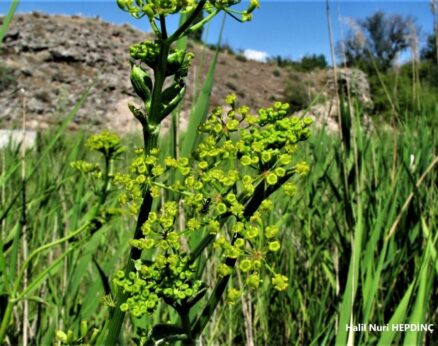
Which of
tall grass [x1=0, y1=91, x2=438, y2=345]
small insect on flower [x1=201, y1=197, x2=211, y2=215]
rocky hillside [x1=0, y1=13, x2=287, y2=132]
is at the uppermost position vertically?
rocky hillside [x1=0, y1=13, x2=287, y2=132]

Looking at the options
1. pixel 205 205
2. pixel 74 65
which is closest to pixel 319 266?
pixel 205 205

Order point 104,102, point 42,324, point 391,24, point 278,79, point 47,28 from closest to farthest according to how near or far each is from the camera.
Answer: point 42,324, point 104,102, point 47,28, point 278,79, point 391,24

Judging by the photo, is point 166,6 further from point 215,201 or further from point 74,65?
point 74,65

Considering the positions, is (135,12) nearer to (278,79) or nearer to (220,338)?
(220,338)

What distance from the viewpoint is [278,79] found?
33.5 meters

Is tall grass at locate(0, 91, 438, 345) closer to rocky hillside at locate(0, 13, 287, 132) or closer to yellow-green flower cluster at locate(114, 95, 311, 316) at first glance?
yellow-green flower cluster at locate(114, 95, 311, 316)

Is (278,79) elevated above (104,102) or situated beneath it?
elevated above

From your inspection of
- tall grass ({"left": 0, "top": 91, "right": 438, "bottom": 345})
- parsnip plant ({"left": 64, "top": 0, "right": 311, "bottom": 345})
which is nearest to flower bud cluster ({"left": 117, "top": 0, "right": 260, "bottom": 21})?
parsnip plant ({"left": 64, "top": 0, "right": 311, "bottom": 345})

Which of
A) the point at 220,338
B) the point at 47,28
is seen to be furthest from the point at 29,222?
the point at 47,28

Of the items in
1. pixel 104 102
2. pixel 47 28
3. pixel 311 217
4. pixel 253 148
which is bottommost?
pixel 311 217

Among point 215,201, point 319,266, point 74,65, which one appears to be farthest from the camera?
point 74,65

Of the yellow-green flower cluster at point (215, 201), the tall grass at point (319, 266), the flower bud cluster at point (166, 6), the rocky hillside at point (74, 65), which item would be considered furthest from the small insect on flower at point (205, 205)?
the rocky hillside at point (74, 65)

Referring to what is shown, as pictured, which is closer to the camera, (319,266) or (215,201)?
(215,201)

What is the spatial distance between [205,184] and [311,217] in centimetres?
123
